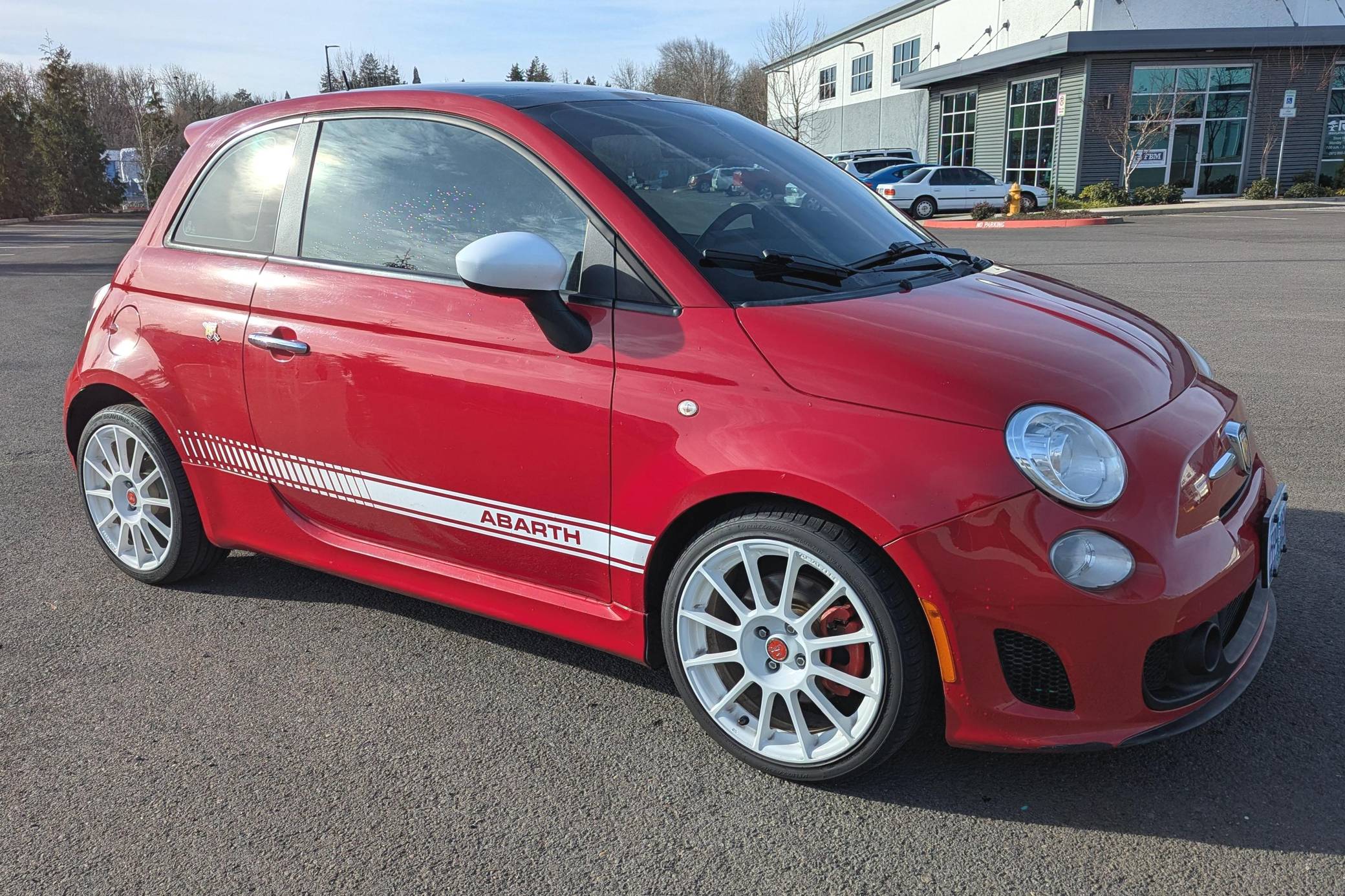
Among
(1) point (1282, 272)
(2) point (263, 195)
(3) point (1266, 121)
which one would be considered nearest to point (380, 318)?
(2) point (263, 195)

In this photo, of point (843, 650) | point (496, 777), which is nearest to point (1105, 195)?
point (843, 650)

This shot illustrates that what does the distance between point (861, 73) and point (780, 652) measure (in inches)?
2151

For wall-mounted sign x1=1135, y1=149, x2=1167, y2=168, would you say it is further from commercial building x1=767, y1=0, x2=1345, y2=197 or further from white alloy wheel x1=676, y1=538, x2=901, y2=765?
white alloy wheel x1=676, y1=538, x2=901, y2=765

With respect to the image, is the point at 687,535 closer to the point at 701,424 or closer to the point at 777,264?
the point at 701,424

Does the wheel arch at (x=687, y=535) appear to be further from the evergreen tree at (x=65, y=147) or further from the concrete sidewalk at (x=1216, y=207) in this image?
the evergreen tree at (x=65, y=147)

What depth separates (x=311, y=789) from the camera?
265 centimetres

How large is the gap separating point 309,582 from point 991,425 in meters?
2.82

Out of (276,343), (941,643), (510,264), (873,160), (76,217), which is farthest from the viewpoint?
(76,217)

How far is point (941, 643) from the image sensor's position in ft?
7.70

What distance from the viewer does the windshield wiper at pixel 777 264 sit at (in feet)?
9.02

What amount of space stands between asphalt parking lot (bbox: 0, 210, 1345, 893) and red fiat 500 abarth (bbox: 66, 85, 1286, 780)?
0.24 metres

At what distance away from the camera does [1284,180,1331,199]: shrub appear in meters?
30.0

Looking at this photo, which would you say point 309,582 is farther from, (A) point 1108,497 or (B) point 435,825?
(A) point 1108,497

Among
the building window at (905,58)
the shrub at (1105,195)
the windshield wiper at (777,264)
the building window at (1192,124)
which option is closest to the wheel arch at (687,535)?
the windshield wiper at (777,264)
